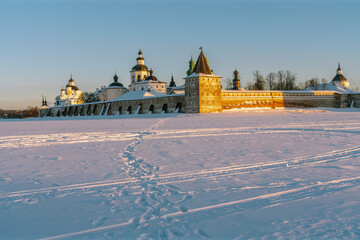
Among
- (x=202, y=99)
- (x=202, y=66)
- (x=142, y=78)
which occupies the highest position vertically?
(x=142, y=78)

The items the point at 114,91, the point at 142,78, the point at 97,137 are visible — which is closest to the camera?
the point at 97,137

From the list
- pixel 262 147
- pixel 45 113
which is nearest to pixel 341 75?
pixel 45 113

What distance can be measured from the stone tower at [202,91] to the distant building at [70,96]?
161 ft

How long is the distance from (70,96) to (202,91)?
172 ft

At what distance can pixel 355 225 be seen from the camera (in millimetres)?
2990

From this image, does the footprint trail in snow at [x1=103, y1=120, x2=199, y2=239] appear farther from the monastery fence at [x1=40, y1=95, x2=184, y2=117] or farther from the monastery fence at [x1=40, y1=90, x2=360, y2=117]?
the monastery fence at [x1=40, y1=95, x2=184, y2=117]

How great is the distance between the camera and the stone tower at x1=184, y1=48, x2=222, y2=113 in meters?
29.6

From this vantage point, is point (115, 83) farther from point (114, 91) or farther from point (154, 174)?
point (154, 174)

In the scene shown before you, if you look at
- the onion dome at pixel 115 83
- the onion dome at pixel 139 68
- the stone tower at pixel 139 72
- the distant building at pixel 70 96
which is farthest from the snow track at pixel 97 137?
the distant building at pixel 70 96

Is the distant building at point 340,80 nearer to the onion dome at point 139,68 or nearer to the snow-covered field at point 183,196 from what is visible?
the onion dome at point 139,68

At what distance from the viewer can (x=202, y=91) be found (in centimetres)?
2978

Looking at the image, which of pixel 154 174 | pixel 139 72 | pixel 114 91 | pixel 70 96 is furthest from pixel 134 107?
pixel 70 96

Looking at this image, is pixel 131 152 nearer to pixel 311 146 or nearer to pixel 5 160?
pixel 5 160

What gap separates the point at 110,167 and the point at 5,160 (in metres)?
2.81
